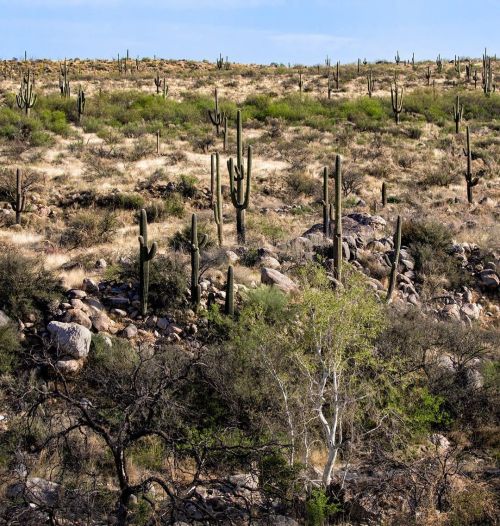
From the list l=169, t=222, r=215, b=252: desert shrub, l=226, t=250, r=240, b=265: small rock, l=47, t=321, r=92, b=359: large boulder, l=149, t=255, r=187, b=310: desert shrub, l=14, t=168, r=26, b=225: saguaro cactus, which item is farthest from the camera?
l=14, t=168, r=26, b=225: saguaro cactus

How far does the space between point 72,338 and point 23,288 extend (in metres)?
1.81

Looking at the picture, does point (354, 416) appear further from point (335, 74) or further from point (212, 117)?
point (335, 74)

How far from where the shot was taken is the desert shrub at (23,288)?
12.5 meters

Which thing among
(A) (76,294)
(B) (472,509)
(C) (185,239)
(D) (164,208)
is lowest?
(B) (472,509)

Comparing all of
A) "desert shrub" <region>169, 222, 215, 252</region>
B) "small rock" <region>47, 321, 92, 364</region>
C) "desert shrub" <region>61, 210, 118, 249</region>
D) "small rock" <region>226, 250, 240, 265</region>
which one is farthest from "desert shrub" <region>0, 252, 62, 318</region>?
"desert shrub" <region>61, 210, 118, 249</region>

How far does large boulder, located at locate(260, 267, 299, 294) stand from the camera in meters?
14.2

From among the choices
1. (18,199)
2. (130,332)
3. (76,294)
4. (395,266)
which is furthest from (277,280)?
(18,199)

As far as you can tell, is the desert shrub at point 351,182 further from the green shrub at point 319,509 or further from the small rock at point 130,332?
the green shrub at point 319,509

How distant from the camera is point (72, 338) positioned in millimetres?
11570

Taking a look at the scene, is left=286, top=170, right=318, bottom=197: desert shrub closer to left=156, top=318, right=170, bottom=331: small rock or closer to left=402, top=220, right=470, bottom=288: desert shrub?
left=402, top=220, right=470, bottom=288: desert shrub

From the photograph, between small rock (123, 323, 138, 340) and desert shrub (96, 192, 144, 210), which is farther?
desert shrub (96, 192, 144, 210)

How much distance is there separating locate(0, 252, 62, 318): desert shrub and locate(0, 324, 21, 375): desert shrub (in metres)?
0.79

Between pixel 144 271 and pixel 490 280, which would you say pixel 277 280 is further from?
pixel 490 280

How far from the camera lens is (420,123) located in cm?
3775
